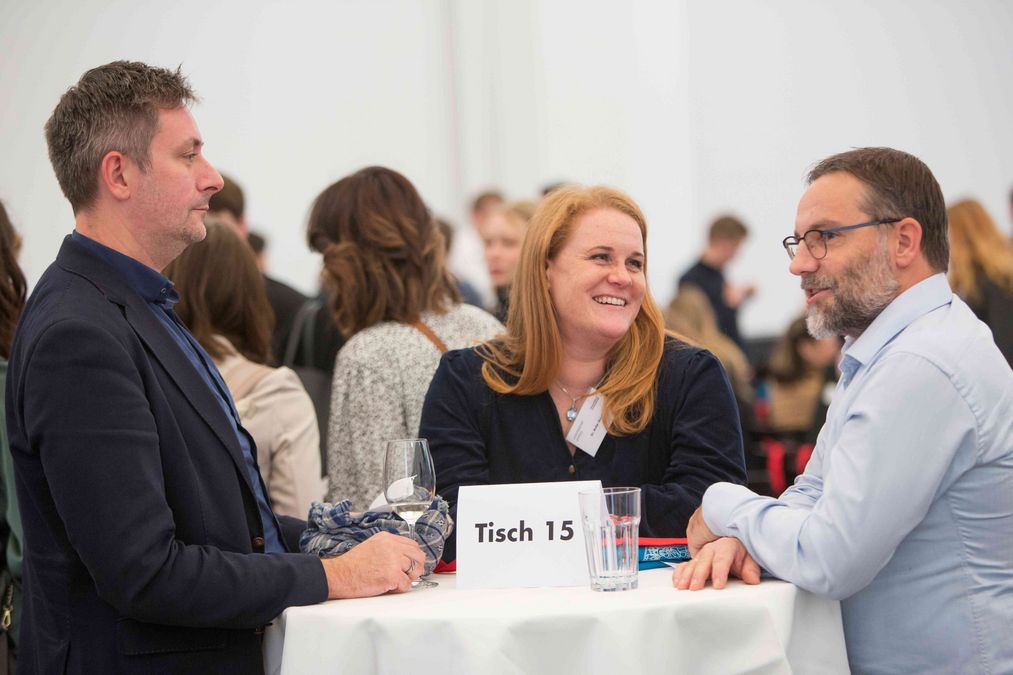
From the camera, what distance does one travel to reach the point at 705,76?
885cm

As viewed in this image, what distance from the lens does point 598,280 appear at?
8.84 ft

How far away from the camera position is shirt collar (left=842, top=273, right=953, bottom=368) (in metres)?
2.12

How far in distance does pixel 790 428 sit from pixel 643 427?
14.4 feet

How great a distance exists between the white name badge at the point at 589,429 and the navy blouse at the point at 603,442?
2 cm

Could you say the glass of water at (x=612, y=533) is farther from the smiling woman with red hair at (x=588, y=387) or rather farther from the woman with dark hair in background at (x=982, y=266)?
the woman with dark hair in background at (x=982, y=266)

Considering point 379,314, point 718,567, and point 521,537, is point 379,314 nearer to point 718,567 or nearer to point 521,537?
point 521,537

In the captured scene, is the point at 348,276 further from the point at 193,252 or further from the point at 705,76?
the point at 705,76

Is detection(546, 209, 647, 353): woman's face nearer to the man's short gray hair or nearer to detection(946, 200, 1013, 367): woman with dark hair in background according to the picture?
the man's short gray hair

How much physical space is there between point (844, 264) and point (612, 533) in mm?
730

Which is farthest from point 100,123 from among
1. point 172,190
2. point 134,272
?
point 134,272

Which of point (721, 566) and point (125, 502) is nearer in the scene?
point (125, 502)

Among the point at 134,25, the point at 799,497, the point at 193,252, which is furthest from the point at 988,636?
the point at 134,25

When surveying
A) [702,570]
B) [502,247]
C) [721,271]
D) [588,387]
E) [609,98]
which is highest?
[609,98]

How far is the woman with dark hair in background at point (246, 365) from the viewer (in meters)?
3.21
